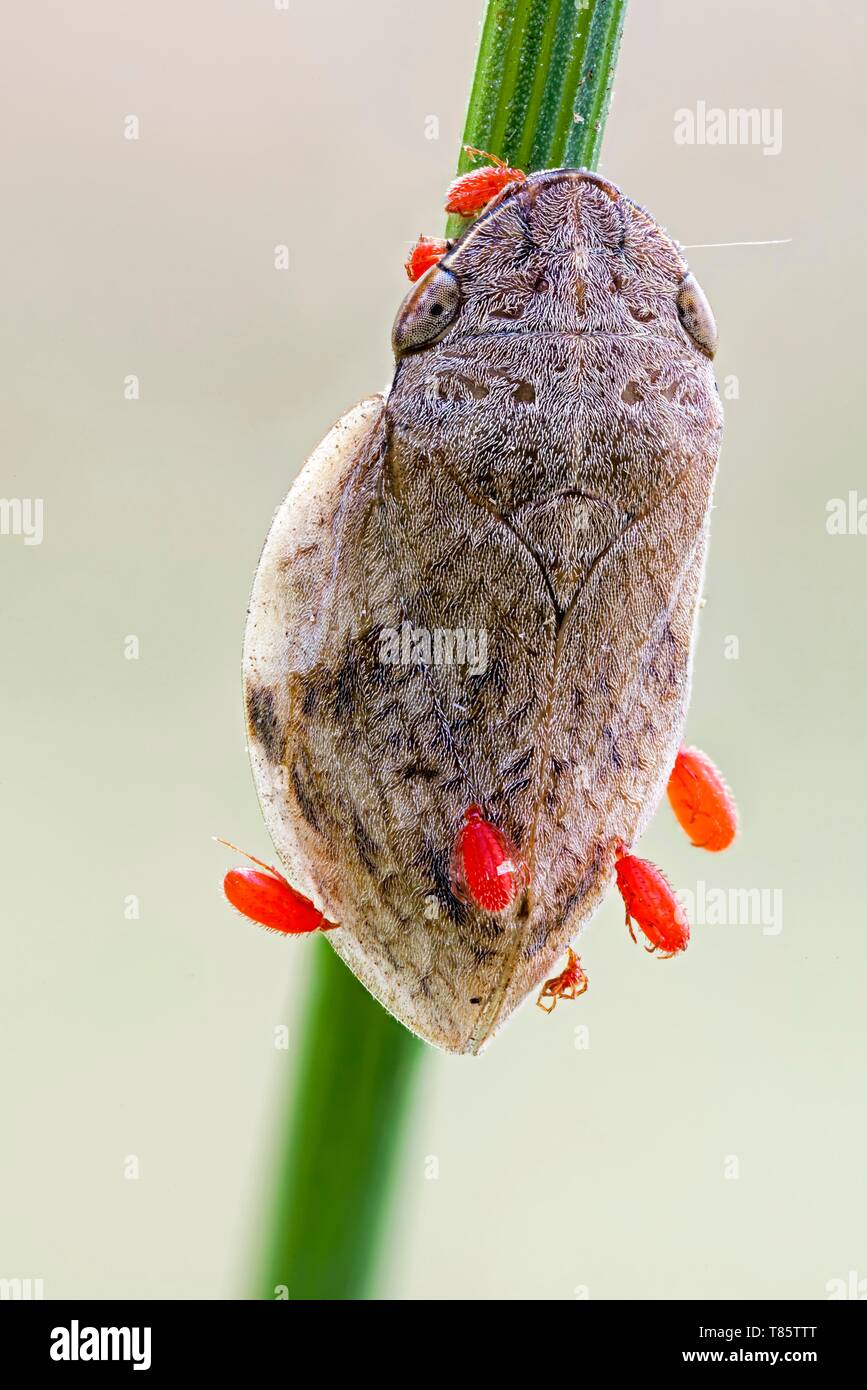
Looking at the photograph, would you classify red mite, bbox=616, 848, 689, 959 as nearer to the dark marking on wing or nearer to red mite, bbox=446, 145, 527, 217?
the dark marking on wing

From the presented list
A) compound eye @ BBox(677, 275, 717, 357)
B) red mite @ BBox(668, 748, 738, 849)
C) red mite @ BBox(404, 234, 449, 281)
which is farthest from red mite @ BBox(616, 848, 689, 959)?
red mite @ BBox(404, 234, 449, 281)

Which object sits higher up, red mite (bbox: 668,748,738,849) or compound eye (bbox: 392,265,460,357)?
compound eye (bbox: 392,265,460,357)

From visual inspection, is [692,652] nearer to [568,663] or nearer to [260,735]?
[568,663]

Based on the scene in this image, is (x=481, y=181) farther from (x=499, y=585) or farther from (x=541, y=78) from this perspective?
(x=499, y=585)

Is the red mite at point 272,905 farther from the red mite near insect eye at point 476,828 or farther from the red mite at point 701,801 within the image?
the red mite at point 701,801

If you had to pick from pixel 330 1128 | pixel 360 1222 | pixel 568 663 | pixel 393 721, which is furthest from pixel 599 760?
pixel 360 1222

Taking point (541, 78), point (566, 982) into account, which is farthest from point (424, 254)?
point (566, 982)

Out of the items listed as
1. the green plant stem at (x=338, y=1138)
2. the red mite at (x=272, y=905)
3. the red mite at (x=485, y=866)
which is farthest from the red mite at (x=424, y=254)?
the green plant stem at (x=338, y=1138)
